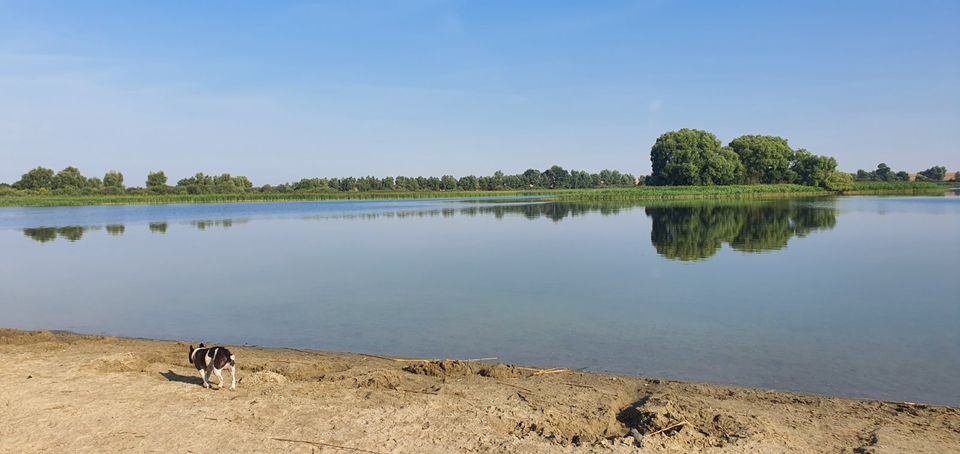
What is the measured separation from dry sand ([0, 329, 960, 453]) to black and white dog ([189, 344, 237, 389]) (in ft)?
0.53

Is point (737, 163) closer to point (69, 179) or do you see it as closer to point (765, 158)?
point (765, 158)

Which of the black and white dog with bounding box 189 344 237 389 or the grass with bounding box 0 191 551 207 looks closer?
the black and white dog with bounding box 189 344 237 389

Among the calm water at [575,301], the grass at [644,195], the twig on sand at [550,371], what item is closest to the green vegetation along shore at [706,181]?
the grass at [644,195]

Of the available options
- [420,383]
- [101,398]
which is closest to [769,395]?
[420,383]

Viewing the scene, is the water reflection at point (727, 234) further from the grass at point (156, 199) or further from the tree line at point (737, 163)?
the grass at point (156, 199)

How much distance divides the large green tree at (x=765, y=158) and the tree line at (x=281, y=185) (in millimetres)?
84799

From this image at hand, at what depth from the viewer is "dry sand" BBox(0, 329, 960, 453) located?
207 inches

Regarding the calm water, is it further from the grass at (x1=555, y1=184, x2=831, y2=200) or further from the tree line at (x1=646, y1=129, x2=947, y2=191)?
the tree line at (x1=646, y1=129, x2=947, y2=191)

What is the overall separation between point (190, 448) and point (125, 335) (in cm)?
731

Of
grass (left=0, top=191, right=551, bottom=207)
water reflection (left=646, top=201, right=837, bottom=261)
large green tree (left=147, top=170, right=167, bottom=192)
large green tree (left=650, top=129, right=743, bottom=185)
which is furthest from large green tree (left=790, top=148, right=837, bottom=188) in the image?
large green tree (left=147, top=170, right=167, bottom=192)

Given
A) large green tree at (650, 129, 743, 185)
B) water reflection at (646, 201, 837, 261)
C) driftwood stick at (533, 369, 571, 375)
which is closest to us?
driftwood stick at (533, 369, 571, 375)

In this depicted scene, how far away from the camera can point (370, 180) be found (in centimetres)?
16188

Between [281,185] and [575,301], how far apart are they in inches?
5529

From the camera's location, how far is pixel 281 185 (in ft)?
471
